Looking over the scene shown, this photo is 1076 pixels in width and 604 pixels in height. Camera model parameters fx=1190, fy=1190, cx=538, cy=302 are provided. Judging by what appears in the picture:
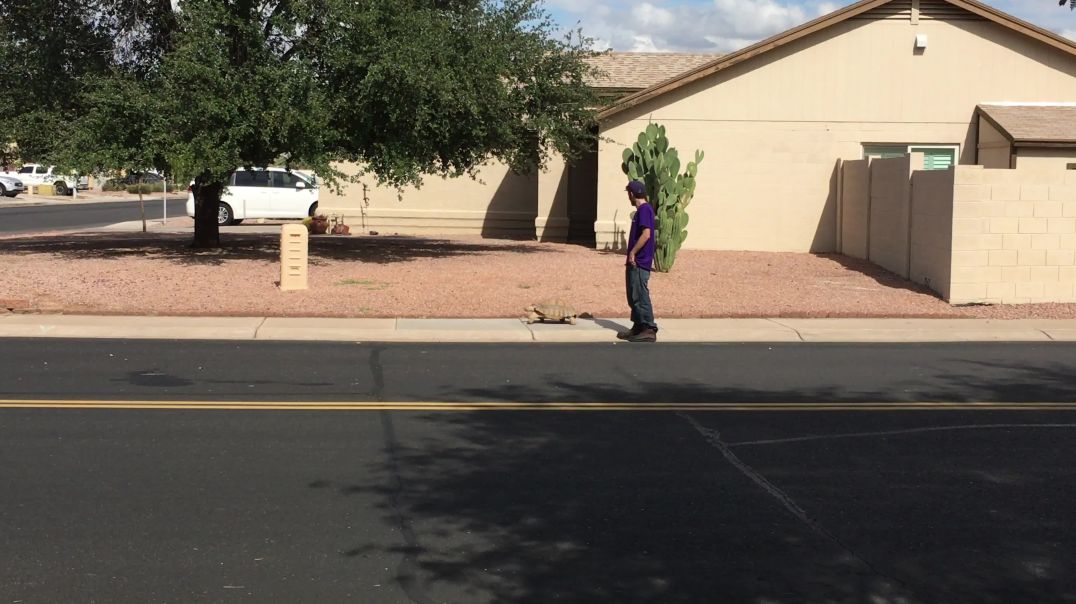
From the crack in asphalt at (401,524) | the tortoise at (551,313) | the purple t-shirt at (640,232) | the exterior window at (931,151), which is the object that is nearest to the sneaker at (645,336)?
the purple t-shirt at (640,232)

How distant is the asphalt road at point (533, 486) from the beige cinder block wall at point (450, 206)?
736 inches

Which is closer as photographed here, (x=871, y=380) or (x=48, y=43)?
(x=871, y=380)

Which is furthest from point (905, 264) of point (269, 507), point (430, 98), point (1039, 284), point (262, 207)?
point (262, 207)

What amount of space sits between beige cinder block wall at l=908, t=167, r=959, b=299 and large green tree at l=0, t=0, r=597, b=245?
6.77m

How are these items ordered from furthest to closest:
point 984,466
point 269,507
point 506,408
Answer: point 506,408, point 984,466, point 269,507

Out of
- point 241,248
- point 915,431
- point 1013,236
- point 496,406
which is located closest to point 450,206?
point 241,248

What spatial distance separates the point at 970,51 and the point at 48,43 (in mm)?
17679

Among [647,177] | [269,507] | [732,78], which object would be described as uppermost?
[732,78]

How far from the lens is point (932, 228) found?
59.1ft

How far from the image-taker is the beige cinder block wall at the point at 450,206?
30.5 metres

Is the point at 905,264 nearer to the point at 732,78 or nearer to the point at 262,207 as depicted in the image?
the point at 732,78

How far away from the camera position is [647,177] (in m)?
21.1

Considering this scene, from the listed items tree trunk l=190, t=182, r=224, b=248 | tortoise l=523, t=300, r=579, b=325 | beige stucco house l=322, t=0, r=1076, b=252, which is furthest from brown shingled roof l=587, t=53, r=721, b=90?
tortoise l=523, t=300, r=579, b=325

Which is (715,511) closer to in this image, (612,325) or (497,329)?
(497,329)
